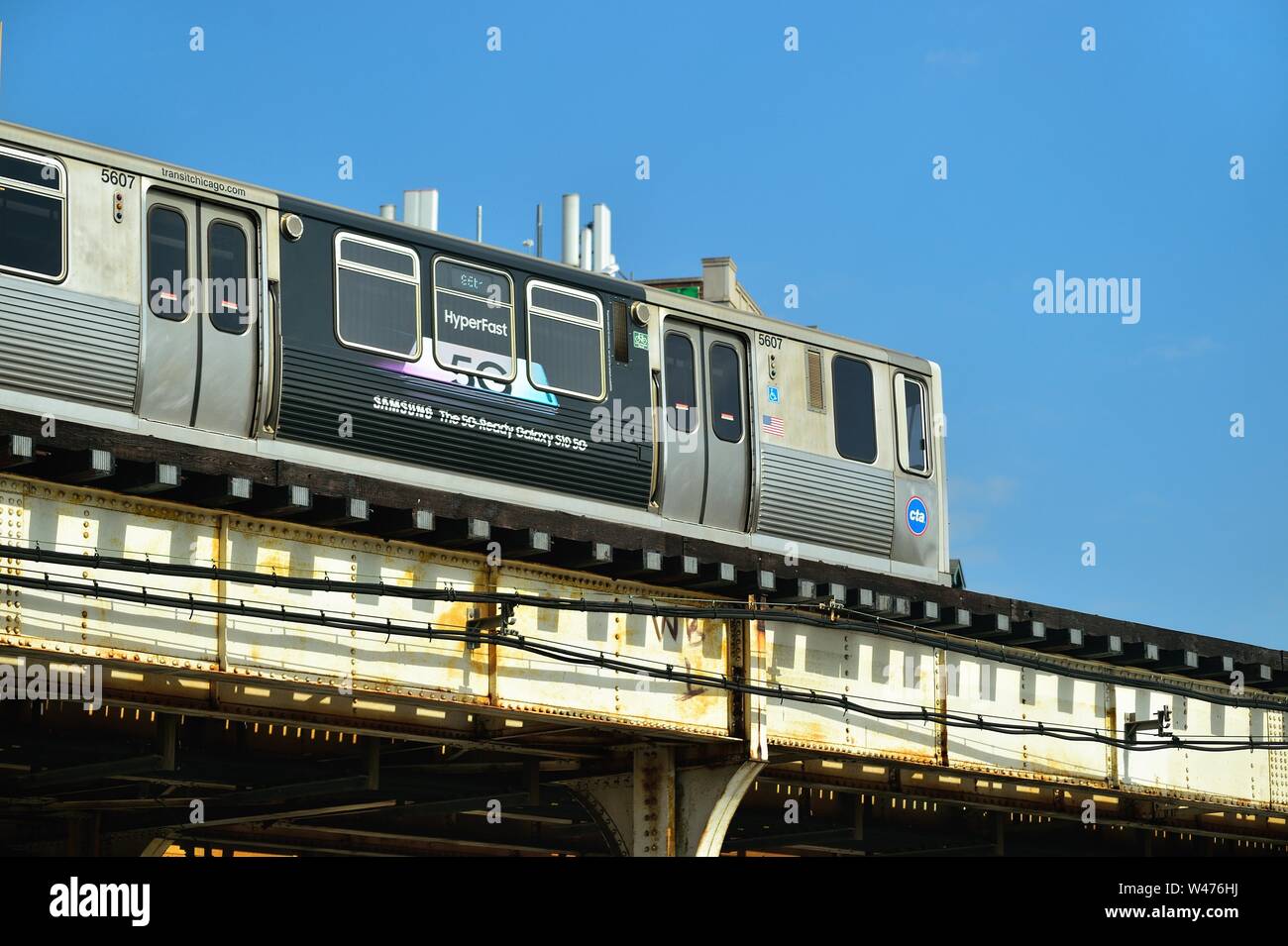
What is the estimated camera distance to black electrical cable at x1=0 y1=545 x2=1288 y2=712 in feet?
56.9

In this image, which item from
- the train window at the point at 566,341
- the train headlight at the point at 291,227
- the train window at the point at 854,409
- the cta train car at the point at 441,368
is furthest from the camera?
the train window at the point at 854,409

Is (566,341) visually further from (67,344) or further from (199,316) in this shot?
(67,344)

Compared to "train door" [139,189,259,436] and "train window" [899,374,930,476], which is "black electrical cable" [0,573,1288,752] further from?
"train window" [899,374,930,476]

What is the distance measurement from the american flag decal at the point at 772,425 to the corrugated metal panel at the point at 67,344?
9676mm

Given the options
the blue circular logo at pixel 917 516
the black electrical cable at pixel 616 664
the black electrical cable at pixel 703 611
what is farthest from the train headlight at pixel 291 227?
the blue circular logo at pixel 917 516

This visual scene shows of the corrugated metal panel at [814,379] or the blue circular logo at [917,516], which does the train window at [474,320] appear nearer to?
the corrugated metal panel at [814,379]

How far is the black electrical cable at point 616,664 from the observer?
687 inches

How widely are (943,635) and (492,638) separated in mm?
7562

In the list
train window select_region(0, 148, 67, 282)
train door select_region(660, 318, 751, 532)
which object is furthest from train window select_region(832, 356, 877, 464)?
train window select_region(0, 148, 67, 282)
